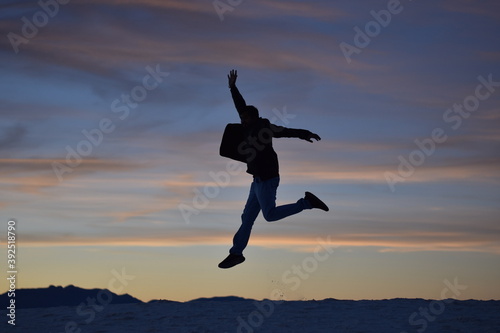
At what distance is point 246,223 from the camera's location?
9.43 metres

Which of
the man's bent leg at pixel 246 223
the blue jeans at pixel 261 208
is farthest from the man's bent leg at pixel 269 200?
the man's bent leg at pixel 246 223

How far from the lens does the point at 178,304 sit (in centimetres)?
1351

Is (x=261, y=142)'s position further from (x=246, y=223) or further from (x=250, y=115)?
(x=246, y=223)

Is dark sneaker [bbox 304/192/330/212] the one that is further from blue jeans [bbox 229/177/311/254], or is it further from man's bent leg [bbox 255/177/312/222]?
man's bent leg [bbox 255/177/312/222]

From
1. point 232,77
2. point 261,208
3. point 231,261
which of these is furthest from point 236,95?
point 231,261

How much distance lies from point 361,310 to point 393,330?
1669 mm

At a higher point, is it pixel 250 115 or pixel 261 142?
pixel 250 115

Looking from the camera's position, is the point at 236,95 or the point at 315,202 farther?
the point at 315,202

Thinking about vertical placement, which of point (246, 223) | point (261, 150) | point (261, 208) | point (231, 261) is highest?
point (261, 150)

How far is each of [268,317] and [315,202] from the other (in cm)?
328

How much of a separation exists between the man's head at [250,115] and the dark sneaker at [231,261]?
2.01 metres

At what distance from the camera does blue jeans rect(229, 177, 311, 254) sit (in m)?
9.12

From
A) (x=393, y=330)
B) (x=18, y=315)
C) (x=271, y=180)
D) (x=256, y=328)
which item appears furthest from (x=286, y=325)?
(x=18, y=315)

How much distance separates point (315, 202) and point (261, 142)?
1.30 meters
